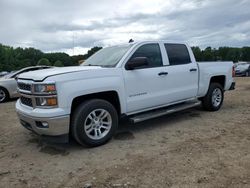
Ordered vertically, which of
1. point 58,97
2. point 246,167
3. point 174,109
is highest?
point 58,97

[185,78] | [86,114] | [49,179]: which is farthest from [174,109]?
[49,179]

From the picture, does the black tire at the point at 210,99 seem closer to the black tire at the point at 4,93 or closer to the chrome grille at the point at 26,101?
the chrome grille at the point at 26,101

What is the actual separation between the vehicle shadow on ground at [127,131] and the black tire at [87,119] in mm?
199

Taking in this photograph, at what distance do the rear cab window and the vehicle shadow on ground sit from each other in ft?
4.48

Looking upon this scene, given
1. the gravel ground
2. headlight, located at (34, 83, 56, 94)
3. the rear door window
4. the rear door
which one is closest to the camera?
the gravel ground

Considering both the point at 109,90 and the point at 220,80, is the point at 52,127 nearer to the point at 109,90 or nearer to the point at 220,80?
the point at 109,90

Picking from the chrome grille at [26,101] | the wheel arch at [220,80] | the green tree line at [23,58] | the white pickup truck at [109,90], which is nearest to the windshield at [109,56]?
the white pickup truck at [109,90]

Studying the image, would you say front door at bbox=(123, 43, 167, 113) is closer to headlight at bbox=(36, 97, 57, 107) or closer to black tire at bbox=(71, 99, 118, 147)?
black tire at bbox=(71, 99, 118, 147)

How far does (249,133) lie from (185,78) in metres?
1.81

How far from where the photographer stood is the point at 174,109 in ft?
19.9

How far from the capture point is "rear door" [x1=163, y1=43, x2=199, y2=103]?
19.5 ft

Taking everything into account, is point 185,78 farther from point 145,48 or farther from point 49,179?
point 49,179

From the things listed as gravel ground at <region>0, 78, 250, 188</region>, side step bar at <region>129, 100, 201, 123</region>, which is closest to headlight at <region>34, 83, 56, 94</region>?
gravel ground at <region>0, 78, 250, 188</region>

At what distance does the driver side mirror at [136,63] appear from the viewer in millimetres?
5008
